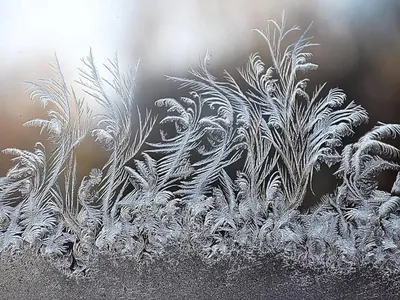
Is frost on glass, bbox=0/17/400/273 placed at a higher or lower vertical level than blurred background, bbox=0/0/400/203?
lower

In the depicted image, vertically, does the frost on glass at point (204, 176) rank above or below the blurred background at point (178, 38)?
below

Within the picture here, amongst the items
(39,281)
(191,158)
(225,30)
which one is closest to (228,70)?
(225,30)

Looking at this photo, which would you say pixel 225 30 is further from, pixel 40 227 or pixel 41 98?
pixel 40 227

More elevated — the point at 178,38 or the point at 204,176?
the point at 178,38

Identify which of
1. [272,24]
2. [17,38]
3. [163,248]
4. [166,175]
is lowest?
[163,248]

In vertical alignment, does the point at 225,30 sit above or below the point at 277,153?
above
